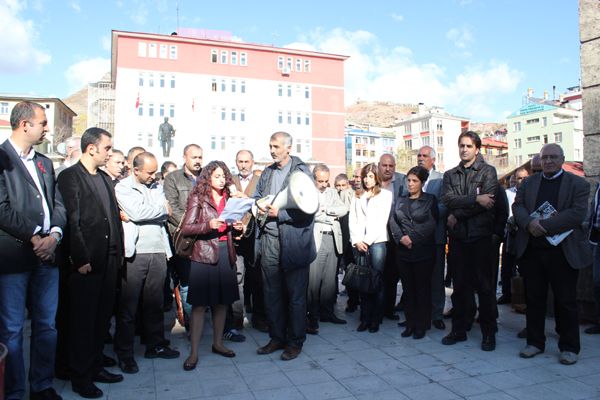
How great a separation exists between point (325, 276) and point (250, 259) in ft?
3.39

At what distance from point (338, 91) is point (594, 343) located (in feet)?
165

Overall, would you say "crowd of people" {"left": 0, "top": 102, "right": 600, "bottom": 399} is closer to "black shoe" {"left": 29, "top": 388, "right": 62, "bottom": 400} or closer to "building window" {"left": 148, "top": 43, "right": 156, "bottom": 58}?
"black shoe" {"left": 29, "top": 388, "right": 62, "bottom": 400}

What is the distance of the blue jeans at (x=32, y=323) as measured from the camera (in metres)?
3.14

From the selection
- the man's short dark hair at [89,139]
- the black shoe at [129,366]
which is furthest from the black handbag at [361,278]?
the man's short dark hair at [89,139]

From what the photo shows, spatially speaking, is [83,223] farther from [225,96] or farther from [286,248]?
[225,96]

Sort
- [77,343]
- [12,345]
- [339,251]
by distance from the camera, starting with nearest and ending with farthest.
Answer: [12,345], [77,343], [339,251]

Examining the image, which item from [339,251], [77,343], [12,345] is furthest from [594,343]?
[12,345]

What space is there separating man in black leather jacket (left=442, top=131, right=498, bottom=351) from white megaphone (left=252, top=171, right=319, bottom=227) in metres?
1.58

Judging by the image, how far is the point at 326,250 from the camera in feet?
19.8

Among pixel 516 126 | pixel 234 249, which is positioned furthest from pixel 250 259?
pixel 516 126

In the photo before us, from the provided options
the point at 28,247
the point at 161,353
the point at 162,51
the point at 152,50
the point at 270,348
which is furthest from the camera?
the point at 162,51

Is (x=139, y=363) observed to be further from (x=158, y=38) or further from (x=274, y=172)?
(x=158, y=38)

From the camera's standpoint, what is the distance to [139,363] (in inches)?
172

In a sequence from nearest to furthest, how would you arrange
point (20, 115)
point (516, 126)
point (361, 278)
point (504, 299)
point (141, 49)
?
point (20, 115)
point (361, 278)
point (504, 299)
point (141, 49)
point (516, 126)
